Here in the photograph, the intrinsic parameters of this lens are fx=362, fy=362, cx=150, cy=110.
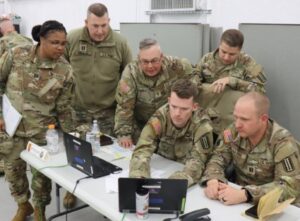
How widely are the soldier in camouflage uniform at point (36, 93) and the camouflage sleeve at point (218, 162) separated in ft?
3.68

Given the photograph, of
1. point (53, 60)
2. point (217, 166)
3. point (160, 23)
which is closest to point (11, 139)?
point (53, 60)

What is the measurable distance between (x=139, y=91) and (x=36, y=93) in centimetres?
71

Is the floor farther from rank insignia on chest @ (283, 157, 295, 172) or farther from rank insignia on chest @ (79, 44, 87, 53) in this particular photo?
rank insignia on chest @ (283, 157, 295, 172)

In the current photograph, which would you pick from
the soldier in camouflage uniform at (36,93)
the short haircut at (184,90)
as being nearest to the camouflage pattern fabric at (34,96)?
the soldier in camouflage uniform at (36,93)

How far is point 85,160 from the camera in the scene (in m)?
2.02

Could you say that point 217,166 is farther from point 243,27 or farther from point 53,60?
point 243,27

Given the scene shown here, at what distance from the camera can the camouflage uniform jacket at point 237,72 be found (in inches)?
103

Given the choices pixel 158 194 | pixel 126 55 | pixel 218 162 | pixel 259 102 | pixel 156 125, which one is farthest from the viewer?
pixel 126 55

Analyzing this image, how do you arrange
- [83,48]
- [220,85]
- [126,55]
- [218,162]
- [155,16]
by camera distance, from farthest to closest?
[155,16]
[126,55]
[83,48]
[220,85]
[218,162]

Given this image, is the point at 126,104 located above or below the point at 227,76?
below

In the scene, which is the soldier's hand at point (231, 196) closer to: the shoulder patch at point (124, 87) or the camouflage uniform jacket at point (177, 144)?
the camouflage uniform jacket at point (177, 144)

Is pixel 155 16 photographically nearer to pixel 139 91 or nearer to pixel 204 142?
pixel 139 91

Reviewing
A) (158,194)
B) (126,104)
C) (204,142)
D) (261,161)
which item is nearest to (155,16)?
(126,104)

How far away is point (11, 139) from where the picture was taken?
8.14 feet
